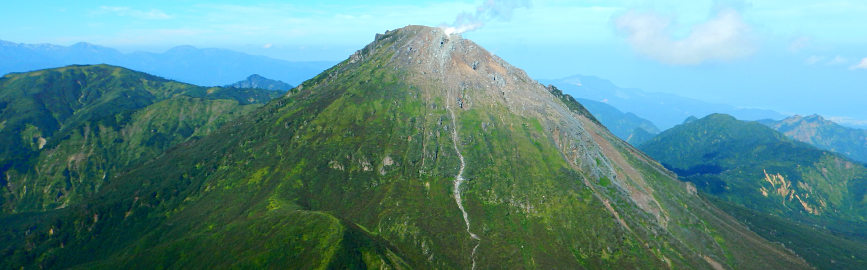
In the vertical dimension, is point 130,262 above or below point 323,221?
below

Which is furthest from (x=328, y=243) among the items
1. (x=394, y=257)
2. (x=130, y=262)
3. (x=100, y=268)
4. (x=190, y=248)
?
(x=100, y=268)

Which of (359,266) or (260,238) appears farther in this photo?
(260,238)

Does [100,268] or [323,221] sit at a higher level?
[323,221]

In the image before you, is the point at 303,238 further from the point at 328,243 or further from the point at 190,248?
the point at 190,248

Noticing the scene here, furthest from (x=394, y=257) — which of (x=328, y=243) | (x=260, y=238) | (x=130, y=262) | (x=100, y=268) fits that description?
(x=100, y=268)

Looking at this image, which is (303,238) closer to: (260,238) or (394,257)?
(260,238)

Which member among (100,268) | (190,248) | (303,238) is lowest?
(100,268)

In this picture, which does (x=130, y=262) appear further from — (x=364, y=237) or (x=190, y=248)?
(x=364, y=237)

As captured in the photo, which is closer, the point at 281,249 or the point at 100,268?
the point at 281,249
